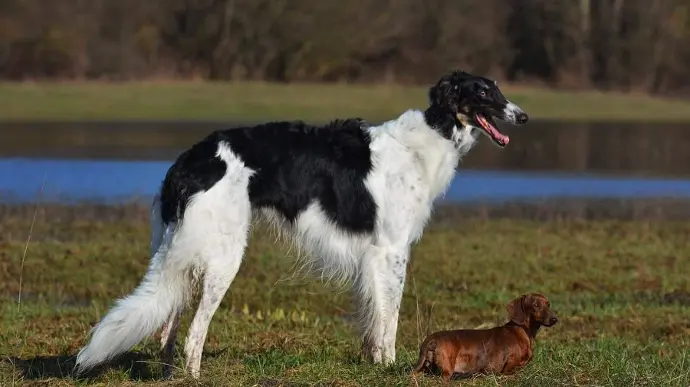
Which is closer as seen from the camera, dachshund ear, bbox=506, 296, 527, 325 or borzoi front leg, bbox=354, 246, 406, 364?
dachshund ear, bbox=506, 296, 527, 325

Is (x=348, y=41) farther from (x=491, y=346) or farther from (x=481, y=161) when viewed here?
(x=491, y=346)

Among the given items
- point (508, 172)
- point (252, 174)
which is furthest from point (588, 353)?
point (508, 172)

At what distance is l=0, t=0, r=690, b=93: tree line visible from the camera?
44.4 metres

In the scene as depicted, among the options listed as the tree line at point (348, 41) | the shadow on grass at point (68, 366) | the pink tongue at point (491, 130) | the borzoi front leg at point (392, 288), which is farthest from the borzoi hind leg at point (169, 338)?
the tree line at point (348, 41)

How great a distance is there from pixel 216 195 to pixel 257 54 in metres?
38.3

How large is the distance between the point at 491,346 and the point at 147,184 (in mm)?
14822

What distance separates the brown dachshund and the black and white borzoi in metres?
1.05

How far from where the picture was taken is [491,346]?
746 centimetres

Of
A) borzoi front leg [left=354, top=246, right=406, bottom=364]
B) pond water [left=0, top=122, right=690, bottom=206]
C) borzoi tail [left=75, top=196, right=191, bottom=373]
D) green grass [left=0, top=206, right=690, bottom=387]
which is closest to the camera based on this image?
borzoi tail [left=75, top=196, right=191, bottom=373]

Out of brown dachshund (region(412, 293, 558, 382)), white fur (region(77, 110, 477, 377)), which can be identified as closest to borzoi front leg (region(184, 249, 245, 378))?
white fur (region(77, 110, 477, 377))

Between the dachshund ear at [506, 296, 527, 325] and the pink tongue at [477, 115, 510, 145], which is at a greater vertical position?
the pink tongue at [477, 115, 510, 145]

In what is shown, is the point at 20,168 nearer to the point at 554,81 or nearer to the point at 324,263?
the point at 324,263

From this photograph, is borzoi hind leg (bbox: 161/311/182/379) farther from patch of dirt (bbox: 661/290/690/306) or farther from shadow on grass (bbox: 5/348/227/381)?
patch of dirt (bbox: 661/290/690/306)

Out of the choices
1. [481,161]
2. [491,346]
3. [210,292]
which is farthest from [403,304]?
[481,161]
